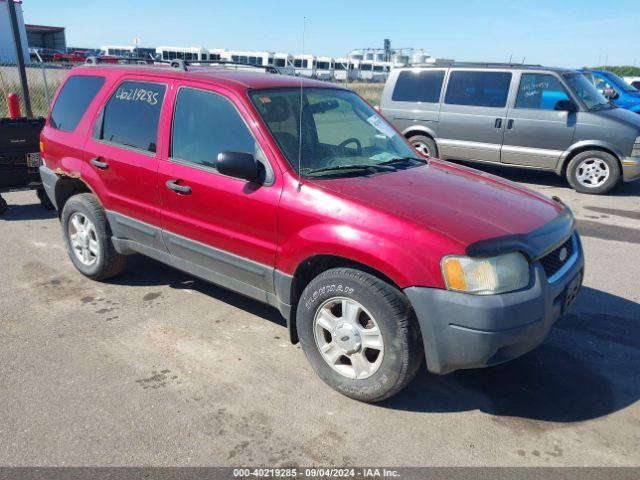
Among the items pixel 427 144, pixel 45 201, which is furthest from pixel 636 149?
pixel 45 201

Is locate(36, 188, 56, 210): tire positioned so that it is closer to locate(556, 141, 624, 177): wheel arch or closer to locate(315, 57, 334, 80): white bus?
locate(315, 57, 334, 80): white bus

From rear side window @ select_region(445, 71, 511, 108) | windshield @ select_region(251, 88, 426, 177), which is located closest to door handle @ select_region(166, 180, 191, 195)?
windshield @ select_region(251, 88, 426, 177)

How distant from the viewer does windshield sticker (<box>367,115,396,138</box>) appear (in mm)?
4312

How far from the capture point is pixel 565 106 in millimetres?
8766

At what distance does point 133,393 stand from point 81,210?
212 centimetres

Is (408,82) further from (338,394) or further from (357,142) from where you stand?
(338,394)

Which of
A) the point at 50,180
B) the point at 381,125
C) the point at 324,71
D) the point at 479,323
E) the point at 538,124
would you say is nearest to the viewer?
the point at 479,323

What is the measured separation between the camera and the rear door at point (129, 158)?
4125 mm

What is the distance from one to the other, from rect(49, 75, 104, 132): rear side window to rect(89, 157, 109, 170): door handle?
1.69 feet

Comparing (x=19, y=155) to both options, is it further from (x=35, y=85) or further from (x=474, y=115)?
(x=35, y=85)

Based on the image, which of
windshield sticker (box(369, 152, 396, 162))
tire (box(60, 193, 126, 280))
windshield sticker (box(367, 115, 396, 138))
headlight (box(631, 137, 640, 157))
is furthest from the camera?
headlight (box(631, 137, 640, 157))

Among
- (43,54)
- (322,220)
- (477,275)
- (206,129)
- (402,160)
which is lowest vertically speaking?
(43,54)

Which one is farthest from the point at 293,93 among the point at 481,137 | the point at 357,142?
the point at 481,137

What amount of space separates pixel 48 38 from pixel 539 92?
4318 centimetres
